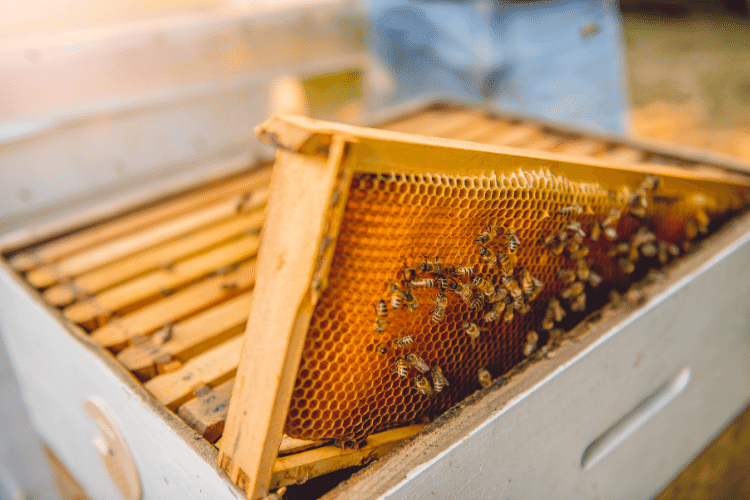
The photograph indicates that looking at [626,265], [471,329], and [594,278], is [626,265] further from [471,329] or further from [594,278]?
[471,329]

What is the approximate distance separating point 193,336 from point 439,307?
773 mm

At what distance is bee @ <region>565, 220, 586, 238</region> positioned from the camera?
113 centimetres

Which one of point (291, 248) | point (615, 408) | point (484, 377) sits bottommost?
point (615, 408)

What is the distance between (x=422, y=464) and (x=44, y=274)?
1.43 m

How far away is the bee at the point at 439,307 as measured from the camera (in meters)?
0.94

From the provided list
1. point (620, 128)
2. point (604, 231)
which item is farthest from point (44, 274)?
point (620, 128)

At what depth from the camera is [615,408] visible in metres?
1.26

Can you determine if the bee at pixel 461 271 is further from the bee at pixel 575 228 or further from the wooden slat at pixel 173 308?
the wooden slat at pixel 173 308

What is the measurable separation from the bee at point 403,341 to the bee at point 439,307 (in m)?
0.06

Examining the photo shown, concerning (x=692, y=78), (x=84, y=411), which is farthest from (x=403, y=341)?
(x=692, y=78)

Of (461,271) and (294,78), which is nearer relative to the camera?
(461,271)

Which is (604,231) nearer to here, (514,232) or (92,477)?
(514,232)

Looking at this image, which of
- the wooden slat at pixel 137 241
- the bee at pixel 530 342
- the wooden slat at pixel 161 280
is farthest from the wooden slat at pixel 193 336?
the bee at pixel 530 342

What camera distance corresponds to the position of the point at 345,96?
4.57m
